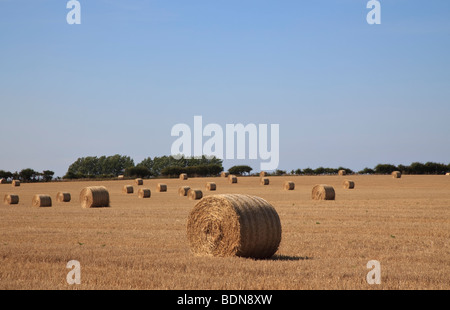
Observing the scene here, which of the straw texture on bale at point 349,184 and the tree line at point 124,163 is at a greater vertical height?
the tree line at point 124,163

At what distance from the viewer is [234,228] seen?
13812mm

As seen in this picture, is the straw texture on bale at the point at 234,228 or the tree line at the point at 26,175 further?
the tree line at the point at 26,175

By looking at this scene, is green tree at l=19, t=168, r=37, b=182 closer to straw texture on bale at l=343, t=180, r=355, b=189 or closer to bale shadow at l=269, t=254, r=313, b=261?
straw texture on bale at l=343, t=180, r=355, b=189

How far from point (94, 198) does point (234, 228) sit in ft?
71.4

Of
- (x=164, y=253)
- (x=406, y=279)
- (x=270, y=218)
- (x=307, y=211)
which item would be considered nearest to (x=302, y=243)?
(x=270, y=218)

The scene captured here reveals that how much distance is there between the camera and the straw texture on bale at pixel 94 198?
112 feet

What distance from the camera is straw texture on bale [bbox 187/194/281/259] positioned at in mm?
13672

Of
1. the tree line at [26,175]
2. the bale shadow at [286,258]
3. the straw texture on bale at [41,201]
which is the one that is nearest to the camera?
the bale shadow at [286,258]

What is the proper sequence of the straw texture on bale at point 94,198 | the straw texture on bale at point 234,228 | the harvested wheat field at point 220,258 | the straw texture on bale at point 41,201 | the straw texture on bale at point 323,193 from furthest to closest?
the straw texture on bale at point 323,193 → the straw texture on bale at point 41,201 → the straw texture on bale at point 94,198 → the straw texture on bale at point 234,228 → the harvested wheat field at point 220,258

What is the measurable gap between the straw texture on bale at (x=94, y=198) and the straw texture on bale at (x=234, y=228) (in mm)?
20144

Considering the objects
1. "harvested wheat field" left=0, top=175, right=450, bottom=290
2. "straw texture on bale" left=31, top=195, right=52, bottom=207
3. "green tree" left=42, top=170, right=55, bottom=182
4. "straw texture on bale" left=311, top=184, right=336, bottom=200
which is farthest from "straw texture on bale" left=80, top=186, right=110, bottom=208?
"green tree" left=42, top=170, right=55, bottom=182

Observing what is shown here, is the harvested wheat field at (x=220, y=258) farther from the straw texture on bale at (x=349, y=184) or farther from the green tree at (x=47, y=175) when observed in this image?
the green tree at (x=47, y=175)

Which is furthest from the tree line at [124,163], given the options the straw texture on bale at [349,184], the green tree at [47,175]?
the straw texture on bale at [349,184]

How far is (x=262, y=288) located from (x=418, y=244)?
776 cm
